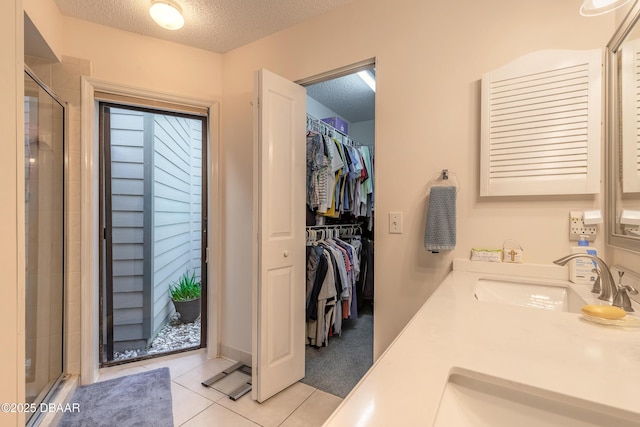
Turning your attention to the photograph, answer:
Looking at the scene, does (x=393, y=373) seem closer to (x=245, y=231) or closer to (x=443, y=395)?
(x=443, y=395)

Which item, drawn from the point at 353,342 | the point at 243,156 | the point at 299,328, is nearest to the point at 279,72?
the point at 243,156

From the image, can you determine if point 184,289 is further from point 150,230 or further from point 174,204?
point 174,204

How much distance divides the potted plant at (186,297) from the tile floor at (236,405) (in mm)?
653

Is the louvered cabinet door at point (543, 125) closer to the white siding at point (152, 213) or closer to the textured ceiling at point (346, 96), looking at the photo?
the textured ceiling at point (346, 96)

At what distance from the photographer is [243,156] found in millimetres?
2281

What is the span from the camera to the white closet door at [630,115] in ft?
3.22

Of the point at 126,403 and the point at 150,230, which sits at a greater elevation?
the point at 150,230

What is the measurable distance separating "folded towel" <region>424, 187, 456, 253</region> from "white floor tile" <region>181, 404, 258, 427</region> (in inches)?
55.7

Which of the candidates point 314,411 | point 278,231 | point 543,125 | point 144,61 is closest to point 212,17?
point 144,61

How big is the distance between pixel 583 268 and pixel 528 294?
232 mm

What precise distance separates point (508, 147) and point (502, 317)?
0.89m

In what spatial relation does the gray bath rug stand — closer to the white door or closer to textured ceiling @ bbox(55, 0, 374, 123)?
the white door

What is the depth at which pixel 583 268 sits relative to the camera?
1.13 m
